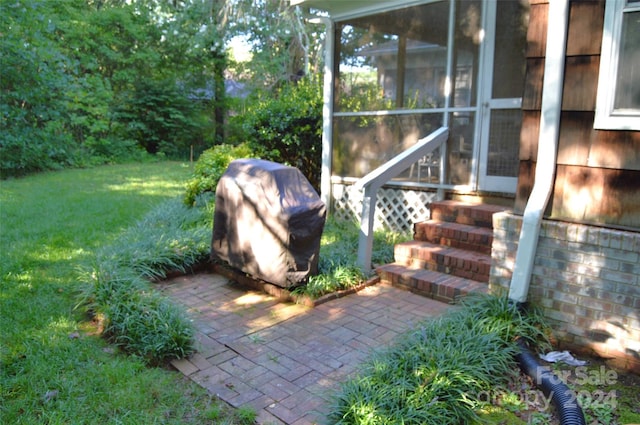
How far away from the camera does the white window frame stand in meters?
2.89

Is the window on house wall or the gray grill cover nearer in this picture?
the gray grill cover

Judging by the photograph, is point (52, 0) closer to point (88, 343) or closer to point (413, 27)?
point (413, 27)

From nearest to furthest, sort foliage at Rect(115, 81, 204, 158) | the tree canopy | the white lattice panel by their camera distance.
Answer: the white lattice panel → the tree canopy → foliage at Rect(115, 81, 204, 158)

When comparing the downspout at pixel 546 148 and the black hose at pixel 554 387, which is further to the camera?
the downspout at pixel 546 148

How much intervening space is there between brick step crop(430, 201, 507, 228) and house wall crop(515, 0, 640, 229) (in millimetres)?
1488

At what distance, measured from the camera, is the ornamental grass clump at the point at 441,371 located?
237 cm

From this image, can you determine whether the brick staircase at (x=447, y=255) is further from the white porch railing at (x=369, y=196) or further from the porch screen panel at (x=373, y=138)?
the porch screen panel at (x=373, y=138)

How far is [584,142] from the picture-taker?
3.11 m

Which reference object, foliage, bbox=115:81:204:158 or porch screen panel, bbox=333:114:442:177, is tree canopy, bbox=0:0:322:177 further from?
porch screen panel, bbox=333:114:442:177

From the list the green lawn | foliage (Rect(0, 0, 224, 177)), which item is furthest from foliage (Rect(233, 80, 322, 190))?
foliage (Rect(0, 0, 224, 177))

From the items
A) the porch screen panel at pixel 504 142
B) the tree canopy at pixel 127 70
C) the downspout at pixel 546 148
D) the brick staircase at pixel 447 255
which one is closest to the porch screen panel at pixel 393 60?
the porch screen panel at pixel 504 142

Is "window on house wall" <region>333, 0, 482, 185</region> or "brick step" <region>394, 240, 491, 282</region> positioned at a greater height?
"window on house wall" <region>333, 0, 482, 185</region>

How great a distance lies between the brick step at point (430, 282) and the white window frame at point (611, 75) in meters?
1.62

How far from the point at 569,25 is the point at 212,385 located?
10.4 feet
